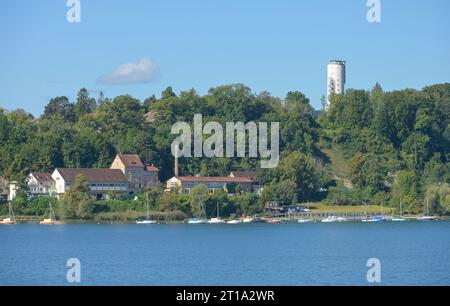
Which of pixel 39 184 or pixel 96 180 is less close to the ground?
pixel 96 180

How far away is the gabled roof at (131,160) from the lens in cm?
8969

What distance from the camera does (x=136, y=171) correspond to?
296ft

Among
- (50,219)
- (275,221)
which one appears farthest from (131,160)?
(275,221)

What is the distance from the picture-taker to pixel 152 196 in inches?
3334

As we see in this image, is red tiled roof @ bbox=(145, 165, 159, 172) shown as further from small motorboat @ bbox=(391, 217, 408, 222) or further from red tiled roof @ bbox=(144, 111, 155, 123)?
small motorboat @ bbox=(391, 217, 408, 222)

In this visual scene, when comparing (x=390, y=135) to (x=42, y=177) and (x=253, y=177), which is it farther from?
(x=42, y=177)

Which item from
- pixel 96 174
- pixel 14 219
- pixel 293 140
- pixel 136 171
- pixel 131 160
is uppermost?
pixel 293 140

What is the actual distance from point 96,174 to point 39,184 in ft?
16.0

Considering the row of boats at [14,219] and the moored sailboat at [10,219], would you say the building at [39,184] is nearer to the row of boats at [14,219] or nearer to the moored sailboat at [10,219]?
the moored sailboat at [10,219]

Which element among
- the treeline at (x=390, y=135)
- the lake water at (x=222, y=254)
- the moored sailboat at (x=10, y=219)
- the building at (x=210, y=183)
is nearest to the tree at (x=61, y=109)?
the building at (x=210, y=183)

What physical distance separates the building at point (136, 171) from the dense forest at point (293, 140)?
2137 millimetres

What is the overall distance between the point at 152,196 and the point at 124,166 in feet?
19.1
